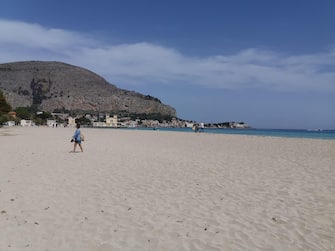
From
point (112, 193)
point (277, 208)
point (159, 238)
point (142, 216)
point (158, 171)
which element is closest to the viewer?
point (159, 238)

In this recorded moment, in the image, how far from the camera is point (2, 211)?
643 cm

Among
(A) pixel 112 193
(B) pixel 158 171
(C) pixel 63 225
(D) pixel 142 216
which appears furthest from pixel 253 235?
(B) pixel 158 171

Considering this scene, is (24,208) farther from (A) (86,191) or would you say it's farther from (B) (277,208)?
(B) (277,208)

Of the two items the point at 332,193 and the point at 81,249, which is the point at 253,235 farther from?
the point at 332,193

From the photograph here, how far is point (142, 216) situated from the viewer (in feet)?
20.9

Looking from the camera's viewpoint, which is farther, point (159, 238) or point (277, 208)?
point (277, 208)

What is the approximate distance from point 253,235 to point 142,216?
2004 mm

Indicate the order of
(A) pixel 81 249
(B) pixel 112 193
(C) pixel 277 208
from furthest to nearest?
(B) pixel 112 193
(C) pixel 277 208
(A) pixel 81 249

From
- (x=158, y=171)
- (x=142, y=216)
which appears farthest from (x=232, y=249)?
(x=158, y=171)

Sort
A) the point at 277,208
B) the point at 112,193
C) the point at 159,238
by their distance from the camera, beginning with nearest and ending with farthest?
the point at 159,238 → the point at 277,208 → the point at 112,193

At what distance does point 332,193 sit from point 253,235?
4.03 m

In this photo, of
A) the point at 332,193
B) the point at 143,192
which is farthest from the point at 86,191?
the point at 332,193

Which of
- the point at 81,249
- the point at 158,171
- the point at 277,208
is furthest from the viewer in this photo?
the point at 158,171

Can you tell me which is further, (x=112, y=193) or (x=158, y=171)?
(x=158, y=171)
